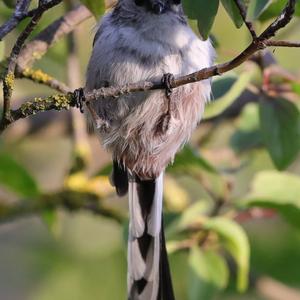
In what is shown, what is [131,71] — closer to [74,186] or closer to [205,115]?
[205,115]

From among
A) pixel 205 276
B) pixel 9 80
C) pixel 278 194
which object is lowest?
pixel 205 276

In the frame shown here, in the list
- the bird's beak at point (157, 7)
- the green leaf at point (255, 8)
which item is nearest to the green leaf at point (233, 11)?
the green leaf at point (255, 8)

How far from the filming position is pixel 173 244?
340cm

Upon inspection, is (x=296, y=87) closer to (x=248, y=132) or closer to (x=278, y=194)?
(x=278, y=194)

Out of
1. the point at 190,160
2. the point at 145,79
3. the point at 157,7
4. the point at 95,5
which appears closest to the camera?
the point at 95,5

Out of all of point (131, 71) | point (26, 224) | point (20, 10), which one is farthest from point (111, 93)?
point (26, 224)

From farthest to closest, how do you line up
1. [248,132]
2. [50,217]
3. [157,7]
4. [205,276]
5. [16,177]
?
[248,132] < [50,217] < [16,177] < [205,276] < [157,7]

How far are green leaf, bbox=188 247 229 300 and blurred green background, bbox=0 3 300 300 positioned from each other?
25 millimetres

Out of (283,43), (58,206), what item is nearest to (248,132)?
(58,206)

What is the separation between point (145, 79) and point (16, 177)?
0.99 m

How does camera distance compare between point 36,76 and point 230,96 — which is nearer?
point 36,76

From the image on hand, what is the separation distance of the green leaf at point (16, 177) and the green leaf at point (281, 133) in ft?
3.47

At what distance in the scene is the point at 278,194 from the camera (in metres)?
3.27

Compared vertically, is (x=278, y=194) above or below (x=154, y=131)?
below
